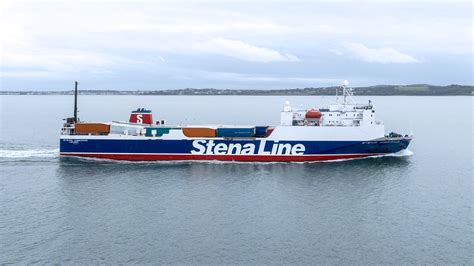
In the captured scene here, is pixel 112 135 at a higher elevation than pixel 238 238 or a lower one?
higher

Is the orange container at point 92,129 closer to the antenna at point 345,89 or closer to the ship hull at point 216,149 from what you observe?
the ship hull at point 216,149

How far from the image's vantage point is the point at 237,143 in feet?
165

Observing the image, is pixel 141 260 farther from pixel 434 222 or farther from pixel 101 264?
pixel 434 222

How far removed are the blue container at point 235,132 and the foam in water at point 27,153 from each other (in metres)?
16.7

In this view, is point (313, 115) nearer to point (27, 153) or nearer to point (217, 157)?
point (217, 157)

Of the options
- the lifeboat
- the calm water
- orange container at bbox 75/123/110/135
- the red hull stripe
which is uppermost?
the lifeboat

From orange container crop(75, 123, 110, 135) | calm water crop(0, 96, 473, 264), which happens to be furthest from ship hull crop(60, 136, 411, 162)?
calm water crop(0, 96, 473, 264)

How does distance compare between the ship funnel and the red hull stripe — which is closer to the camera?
the red hull stripe

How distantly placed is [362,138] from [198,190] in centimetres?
1965

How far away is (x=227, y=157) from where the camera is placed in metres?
50.4

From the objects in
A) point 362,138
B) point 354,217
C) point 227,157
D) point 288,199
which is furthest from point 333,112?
point 354,217

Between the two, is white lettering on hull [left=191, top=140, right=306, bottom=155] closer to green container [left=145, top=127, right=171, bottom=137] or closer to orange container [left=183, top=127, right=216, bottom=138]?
orange container [left=183, top=127, right=216, bottom=138]

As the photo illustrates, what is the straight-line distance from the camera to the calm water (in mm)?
26000

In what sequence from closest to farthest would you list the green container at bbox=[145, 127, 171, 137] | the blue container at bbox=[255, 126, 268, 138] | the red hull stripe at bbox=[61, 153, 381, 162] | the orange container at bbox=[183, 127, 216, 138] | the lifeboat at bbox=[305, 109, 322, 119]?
the red hull stripe at bbox=[61, 153, 381, 162]
the orange container at bbox=[183, 127, 216, 138]
the green container at bbox=[145, 127, 171, 137]
the blue container at bbox=[255, 126, 268, 138]
the lifeboat at bbox=[305, 109, 322, 119]
